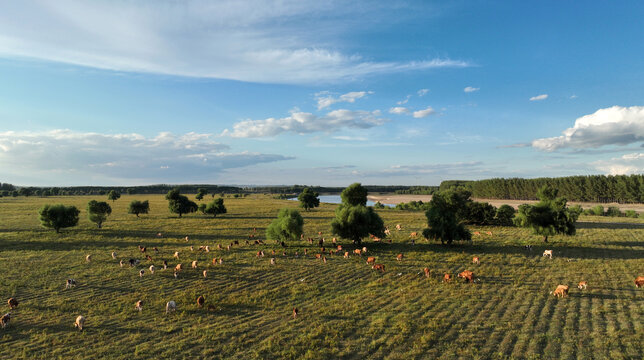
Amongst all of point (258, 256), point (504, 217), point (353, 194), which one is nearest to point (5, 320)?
point (258, 256)

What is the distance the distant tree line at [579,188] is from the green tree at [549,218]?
191 ft

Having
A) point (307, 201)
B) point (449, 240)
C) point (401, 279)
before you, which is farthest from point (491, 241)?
point (307, 201)

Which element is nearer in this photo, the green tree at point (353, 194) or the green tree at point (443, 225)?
the green tree at point (443, 225)

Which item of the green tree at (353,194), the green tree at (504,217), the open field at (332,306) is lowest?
the open field at (332,306)

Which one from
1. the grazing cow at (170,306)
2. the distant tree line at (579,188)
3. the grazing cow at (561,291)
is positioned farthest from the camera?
the distant tree line at (579,188)

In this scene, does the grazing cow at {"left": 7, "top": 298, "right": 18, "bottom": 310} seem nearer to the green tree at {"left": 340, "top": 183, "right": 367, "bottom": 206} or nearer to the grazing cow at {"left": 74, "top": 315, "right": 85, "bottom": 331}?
the grazing cow at {"left": 74, "top": 315, "right": 85, "bottom": 331}

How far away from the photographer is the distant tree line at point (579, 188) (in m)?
113

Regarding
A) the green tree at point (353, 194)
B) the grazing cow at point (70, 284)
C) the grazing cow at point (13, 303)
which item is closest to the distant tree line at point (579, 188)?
the green tree at point (353, 194)

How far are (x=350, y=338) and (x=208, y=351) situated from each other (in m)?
7.31

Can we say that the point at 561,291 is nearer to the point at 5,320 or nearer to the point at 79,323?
the point at 79,323

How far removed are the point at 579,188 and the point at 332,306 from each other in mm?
158072

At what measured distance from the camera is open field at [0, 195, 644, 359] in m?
15.0

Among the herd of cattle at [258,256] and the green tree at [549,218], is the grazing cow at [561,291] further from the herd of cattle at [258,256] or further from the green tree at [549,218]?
the green tree at [549,218]

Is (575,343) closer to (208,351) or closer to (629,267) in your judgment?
(208,351)
